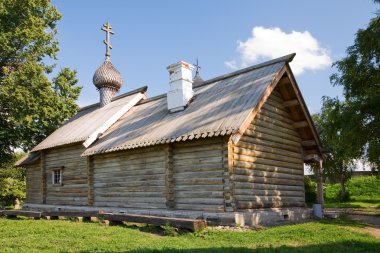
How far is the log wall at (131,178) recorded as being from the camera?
14.6 metres

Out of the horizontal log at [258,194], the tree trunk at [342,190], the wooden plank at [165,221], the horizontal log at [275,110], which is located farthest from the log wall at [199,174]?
the tree trunk at [342,190]

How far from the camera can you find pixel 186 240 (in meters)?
9.75

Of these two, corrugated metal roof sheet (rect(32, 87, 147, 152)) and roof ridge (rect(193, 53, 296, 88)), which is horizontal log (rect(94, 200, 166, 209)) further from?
roof ridge (rect(193, 53, 296, 88))

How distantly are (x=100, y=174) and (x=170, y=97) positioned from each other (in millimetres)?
4683

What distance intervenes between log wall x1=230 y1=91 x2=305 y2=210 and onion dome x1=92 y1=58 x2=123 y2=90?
39.5ft

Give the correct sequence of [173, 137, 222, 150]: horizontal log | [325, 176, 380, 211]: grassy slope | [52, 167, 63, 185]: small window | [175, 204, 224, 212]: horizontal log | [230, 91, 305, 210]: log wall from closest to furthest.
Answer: [175, 204, 224, 212]: horizontal log < [173, 137, 222, 150]: horizontal log < [230, 91, 305, 210]: log wall < [52, 167, 63, 185]: small window < [325, 176, 380, 211]: grassy slope

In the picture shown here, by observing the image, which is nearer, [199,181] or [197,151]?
[199,181]

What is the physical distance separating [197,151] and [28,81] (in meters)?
15.5

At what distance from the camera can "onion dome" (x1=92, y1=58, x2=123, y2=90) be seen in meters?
24.3

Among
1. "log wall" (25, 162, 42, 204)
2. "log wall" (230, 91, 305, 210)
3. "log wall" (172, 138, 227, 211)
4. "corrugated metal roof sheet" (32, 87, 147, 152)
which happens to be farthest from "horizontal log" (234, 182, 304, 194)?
"log wall" (25, 162, 42, 204)

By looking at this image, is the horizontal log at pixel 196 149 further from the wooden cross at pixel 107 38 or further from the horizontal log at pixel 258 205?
the wooden cross at pixel 107 38

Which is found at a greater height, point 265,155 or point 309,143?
point 309,143

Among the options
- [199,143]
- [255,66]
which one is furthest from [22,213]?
[255,66]

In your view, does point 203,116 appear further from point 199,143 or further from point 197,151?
point 197,151
